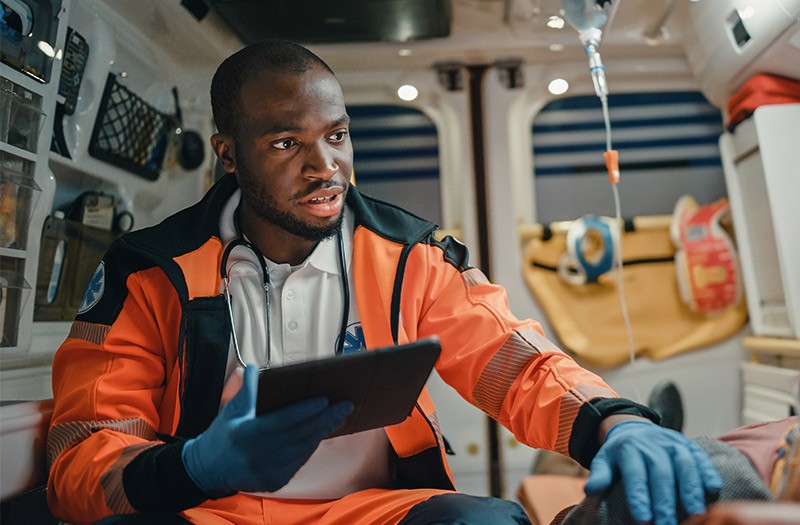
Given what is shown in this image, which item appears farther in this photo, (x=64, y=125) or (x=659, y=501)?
(x=64, y=125)

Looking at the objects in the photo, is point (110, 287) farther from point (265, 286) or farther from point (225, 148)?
point (225, 148)

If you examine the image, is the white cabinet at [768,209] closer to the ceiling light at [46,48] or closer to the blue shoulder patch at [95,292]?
the blue shoulder patch at [95,292]

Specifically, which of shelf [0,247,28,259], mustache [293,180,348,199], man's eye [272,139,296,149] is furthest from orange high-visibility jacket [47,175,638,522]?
shelf [0,247,28,259]

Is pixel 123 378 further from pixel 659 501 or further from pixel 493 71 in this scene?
pixel 493 71

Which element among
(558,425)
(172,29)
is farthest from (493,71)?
(558,425)

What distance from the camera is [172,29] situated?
2439mm

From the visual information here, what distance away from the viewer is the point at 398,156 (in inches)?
115

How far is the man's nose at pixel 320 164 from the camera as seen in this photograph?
1544 millimetres

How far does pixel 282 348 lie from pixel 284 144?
495 millimetres

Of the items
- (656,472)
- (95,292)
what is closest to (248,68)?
(95,292)

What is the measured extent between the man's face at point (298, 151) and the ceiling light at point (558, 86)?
59.9 inches

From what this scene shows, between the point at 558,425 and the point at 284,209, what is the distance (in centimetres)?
81

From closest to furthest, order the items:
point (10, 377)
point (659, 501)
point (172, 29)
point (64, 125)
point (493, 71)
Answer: point (659, 501) < point (10, 377) < point (64, 125) < point (172, 29) < point (493, 71)

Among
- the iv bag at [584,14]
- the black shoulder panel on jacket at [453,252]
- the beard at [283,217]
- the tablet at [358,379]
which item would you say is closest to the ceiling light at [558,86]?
the iv bag at [584,14]
